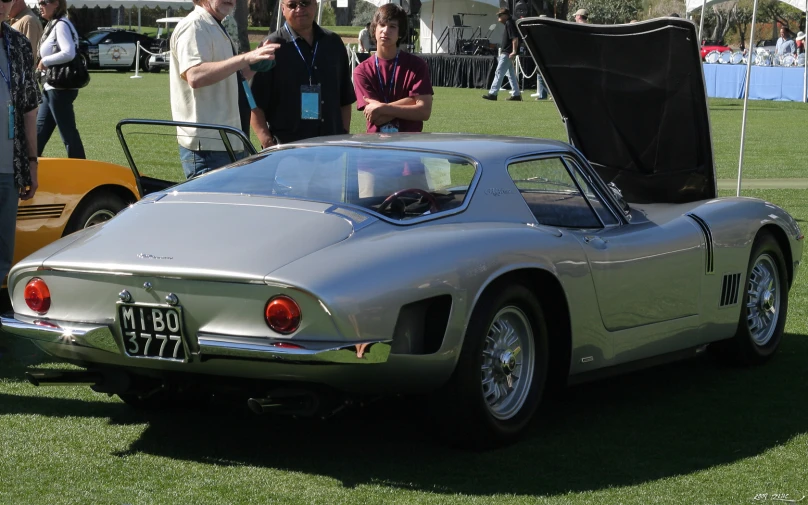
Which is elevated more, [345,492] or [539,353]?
[539,353]

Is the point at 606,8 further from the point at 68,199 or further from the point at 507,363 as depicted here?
the point at 507,363

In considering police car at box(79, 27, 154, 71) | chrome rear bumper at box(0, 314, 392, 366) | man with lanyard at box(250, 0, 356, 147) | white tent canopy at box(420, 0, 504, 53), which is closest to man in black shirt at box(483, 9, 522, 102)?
white tent canopy at box(420, 0, 504, 53)

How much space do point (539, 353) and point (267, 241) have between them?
3.91 feet

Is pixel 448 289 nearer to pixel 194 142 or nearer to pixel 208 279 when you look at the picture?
pixel 208 279

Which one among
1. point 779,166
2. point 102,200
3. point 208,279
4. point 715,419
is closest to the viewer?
point 208,279

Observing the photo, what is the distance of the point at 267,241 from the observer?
4246mm

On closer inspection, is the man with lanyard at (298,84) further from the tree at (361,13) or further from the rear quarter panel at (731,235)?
the tree at (361,13)

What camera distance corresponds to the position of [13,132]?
19.0 feet

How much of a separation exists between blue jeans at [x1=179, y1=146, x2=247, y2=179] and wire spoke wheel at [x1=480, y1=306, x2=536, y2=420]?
100 inches

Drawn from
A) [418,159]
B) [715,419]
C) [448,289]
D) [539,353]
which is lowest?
[715,419]

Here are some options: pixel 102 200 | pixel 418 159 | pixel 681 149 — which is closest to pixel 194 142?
pixel 102 200

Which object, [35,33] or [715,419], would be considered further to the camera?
[35,33]

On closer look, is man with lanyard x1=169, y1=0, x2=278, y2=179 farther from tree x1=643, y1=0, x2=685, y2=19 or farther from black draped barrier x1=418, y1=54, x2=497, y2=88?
tree x1=643, y1=0, x2=685, y2=19

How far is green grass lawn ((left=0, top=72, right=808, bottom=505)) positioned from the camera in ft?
13.4
